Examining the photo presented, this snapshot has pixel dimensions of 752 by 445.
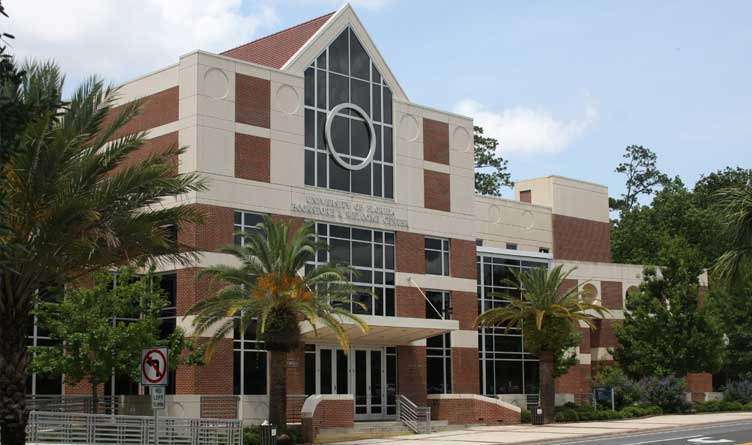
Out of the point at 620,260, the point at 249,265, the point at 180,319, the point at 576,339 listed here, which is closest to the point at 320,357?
the point at 180,319

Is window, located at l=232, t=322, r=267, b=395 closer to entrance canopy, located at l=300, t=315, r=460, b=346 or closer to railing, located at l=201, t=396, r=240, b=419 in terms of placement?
railing, located at l=201, t=396, r=240, b=419

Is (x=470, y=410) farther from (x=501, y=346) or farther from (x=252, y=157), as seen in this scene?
(x=252, y=157)

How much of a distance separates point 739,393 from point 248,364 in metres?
34.2

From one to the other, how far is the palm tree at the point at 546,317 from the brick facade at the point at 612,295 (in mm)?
14004

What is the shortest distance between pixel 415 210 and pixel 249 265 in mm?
14571

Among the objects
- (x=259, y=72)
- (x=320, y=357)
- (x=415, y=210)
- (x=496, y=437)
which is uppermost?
(x=259, y=72)

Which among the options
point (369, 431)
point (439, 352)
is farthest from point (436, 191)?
point (369, 431)

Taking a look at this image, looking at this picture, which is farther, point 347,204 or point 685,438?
point 347,204

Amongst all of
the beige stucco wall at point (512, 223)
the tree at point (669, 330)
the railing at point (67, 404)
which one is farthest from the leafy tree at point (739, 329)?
the railing at point (67, 404)

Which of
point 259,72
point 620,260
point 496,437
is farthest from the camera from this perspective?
point 620,260

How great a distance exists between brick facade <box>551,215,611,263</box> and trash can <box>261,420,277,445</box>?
105 ft

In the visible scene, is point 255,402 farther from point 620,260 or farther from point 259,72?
point 620,260

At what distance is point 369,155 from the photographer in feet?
152

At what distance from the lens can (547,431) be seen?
135 ft
